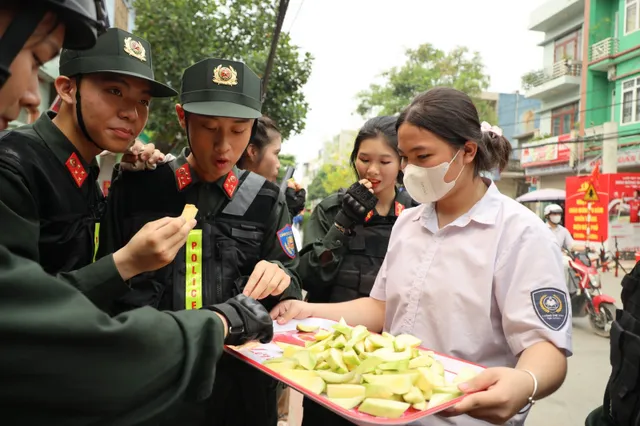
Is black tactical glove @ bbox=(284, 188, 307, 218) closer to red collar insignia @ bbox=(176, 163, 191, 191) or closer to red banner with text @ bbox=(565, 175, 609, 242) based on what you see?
red collar insignia @ bbox=(176, 163, 191, 191)

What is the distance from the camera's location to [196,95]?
214cm

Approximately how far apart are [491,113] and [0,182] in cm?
3009

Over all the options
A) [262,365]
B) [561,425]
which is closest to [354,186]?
[262,365]

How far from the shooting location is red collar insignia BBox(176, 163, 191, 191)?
7.11 ft

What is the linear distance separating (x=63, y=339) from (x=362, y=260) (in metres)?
2.32

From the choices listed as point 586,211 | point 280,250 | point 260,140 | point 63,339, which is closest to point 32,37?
point 63,339

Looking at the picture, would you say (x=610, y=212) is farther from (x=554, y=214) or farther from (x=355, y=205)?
(x=355, y=205)

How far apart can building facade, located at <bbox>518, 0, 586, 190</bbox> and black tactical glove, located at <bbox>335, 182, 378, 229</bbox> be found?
1974 centimetres

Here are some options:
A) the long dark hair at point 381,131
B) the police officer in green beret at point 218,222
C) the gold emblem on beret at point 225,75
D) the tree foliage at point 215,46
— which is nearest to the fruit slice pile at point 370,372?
the police officer in green beret at point 218,222

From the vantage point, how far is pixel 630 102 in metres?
17.6

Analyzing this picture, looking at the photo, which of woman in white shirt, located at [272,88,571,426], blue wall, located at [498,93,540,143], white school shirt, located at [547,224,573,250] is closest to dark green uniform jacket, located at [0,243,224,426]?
woman in white shirt, located at [272,88,571,426]

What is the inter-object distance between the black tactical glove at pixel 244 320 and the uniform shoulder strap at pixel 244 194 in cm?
71

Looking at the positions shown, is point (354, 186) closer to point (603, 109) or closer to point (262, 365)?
point (262, 365)

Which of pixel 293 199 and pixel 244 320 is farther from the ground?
pixel 293 199
